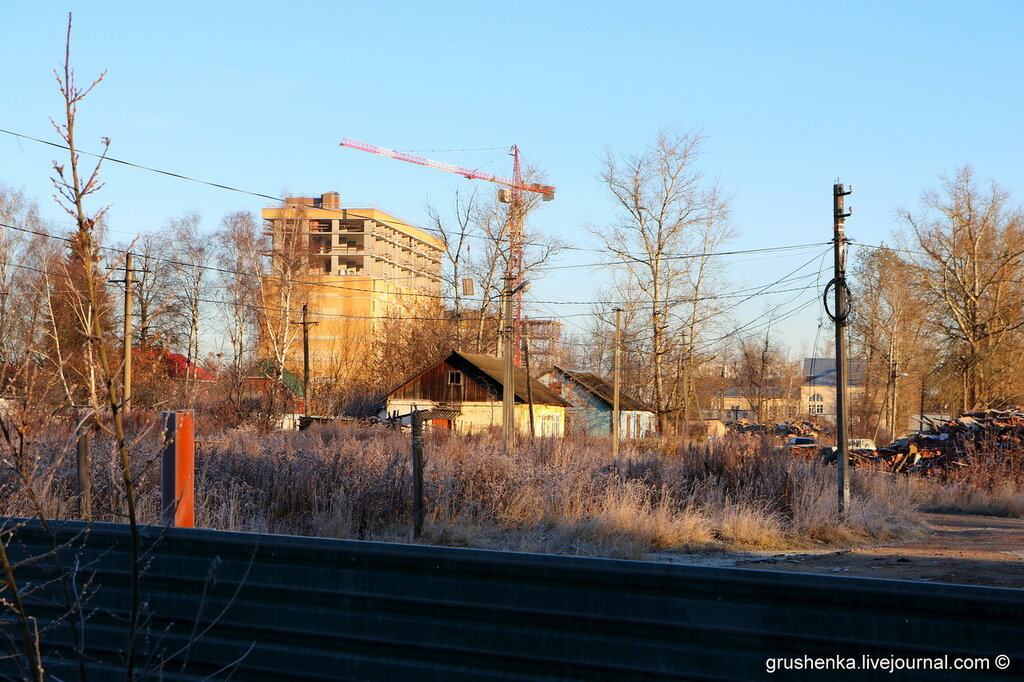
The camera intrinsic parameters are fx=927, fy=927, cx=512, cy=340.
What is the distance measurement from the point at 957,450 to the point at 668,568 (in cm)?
2246

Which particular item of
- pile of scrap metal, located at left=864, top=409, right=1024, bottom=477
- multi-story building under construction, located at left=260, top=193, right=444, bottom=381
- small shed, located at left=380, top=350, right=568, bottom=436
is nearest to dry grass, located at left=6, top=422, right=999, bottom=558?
pile of scrap metal, located at left=864, top=409, right=1024, bottom=477

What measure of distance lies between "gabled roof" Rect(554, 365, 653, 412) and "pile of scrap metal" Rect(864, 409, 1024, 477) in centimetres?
2561

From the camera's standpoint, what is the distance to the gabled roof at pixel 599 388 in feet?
170

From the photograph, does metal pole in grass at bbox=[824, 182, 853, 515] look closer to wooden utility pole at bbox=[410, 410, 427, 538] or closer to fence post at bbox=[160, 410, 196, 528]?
wooden utility pole at bbox=[410, 410, 427, 538]

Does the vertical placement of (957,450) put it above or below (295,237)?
below

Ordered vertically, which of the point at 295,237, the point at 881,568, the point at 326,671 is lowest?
the point at 881,568

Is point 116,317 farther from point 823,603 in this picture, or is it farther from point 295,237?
point 823,603

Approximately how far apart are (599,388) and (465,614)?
51383mm

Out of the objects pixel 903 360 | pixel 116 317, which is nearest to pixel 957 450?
pixel 903 360

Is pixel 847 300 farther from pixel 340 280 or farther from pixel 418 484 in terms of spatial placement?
pixel 340 280

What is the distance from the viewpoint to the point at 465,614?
3109 millimetres

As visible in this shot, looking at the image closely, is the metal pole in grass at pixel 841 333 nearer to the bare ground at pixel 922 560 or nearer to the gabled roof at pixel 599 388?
the bare ground at pixel 922 560

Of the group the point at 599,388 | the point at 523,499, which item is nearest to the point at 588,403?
the point at 599,388

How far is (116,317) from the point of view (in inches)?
1662
